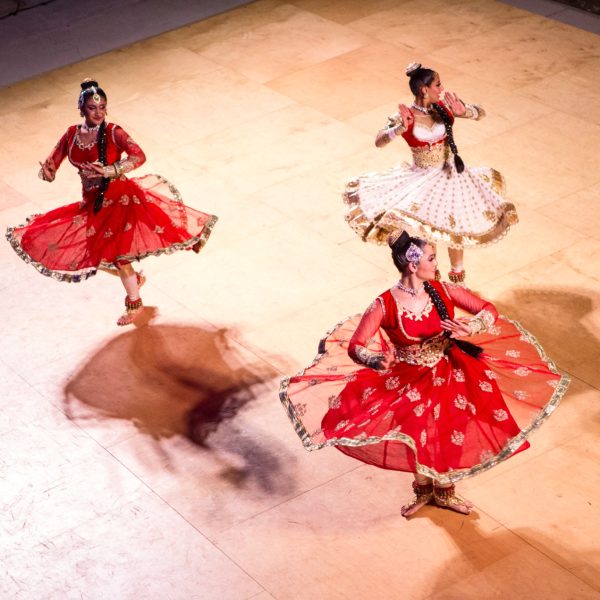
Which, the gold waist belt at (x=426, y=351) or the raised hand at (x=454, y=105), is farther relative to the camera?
the raised hand at (x=454, y=105)

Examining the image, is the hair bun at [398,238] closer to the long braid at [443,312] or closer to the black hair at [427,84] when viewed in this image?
the long braid at [443,312]

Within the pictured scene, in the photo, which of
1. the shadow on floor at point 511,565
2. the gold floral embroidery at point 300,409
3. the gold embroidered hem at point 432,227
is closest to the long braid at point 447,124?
the gold embroidered hem at point 432,227

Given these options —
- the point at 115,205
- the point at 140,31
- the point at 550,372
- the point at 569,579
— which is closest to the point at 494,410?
the point at 550,372

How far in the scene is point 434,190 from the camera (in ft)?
24.1

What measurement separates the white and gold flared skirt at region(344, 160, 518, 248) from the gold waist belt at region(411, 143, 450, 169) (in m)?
0.02

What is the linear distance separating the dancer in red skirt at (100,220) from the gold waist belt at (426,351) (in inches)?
85.2

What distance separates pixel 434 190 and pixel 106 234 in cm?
195

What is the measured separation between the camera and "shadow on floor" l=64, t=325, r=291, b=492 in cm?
664

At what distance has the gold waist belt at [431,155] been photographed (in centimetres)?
735

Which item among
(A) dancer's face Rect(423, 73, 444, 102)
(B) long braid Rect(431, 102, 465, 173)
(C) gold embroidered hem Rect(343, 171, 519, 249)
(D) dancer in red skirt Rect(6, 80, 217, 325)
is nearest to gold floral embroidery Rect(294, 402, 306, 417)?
(C) gold embroidered hem Rect(343, 171, 519, 249)

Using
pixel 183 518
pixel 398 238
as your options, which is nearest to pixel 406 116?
pixel 398 238

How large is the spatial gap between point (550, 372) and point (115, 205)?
2.91m

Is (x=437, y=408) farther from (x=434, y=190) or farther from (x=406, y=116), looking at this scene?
(x=406, y=116)

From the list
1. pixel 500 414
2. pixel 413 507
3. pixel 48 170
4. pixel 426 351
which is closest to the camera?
pixel 500 414
